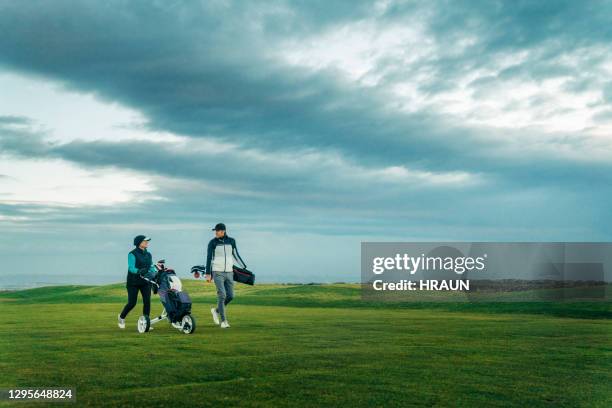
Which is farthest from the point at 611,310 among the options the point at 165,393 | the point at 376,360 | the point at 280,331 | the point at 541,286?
the point at 165,393

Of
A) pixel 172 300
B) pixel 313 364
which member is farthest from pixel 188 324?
pixel 313 364

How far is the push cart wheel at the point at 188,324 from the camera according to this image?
2128 centimetres

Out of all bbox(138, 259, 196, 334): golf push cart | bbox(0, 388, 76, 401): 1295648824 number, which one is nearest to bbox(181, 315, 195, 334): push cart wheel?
bbox(138, 259, 196, 334): golf push cart

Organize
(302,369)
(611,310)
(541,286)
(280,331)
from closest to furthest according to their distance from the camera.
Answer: (302,369) → (280,331) → (611,310) → (541,286)

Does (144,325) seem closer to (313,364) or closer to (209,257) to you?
(209,257)

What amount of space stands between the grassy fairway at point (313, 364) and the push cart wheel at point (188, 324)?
301mm

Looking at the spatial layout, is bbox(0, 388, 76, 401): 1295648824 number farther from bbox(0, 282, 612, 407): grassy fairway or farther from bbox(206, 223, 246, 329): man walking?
bbox(206, 223, 246, 329): man walking

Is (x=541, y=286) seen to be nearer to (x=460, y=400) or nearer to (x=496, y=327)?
(x=496, y=327)

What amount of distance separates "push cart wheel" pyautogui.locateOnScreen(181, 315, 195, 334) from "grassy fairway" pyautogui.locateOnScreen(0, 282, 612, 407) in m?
0.30

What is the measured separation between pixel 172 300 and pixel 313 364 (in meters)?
7.92

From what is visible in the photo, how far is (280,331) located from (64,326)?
8971 millimetres

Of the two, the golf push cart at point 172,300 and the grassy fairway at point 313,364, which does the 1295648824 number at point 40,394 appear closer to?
the grassy fairway at point 313,364

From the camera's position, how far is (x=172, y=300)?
21.4 m

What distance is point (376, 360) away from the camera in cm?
1602
